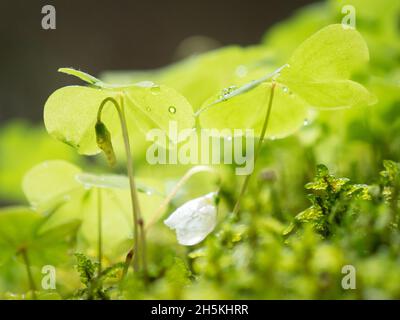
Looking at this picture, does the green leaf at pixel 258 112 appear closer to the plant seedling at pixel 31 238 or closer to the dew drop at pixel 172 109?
the dew drop at pixel 172 109

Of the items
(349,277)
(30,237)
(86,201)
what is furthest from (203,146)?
(349,277)

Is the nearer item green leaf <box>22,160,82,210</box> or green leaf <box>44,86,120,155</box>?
green leaf <box>44,86,120,155</box>

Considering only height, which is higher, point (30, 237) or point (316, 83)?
point (316, 83)

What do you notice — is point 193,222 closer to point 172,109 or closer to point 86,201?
point 172,109

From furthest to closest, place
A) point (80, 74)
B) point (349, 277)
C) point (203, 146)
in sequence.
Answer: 1. point (203, 146)
2. point (80, 74)
3. point (349, 277)

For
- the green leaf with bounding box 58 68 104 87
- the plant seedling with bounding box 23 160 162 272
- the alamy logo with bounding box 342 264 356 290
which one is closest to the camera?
the alamy logo with bounding box 342 264 356 290

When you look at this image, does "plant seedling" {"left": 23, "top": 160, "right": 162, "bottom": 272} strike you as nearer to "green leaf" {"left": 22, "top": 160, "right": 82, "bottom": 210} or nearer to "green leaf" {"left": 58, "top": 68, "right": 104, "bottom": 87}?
"green leaf" {"left": 22, "top": 160, "right": 82, "bottom": 210}

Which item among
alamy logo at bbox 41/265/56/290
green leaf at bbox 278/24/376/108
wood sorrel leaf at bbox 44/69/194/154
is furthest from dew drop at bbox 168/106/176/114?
alamy logo at bbox 41/265/56/290
